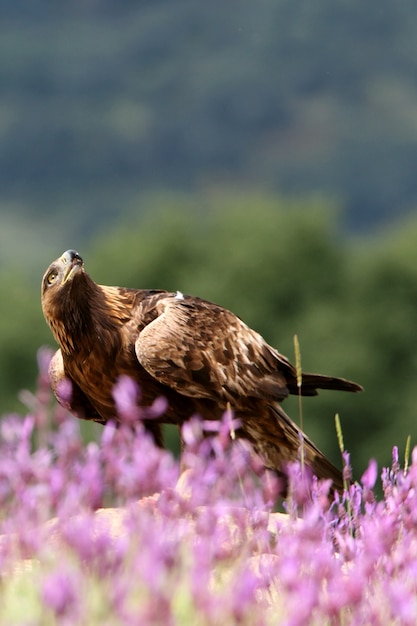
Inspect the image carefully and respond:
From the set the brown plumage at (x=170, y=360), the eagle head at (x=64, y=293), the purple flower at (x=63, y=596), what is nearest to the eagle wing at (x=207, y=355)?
the brown plumage at (x=170, y=360)

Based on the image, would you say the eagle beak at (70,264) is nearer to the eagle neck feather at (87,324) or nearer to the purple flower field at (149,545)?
the eagle neck feather at (87,324)

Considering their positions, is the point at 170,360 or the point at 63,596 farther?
the point at 170,360

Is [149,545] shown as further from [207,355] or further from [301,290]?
[301,290]

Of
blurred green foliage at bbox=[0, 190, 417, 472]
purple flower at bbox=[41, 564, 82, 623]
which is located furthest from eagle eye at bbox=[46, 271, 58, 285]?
blurred green foliage at bbox=[0, 190, 417, 472]

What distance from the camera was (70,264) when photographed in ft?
25.2

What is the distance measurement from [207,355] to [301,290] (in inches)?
1195

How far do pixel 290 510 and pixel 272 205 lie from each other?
38.8 m

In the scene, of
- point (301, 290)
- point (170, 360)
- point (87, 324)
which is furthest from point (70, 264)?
point (301, 290)

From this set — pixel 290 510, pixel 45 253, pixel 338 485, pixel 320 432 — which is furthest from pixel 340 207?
pixel 45 253

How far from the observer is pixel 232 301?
36.4 meters

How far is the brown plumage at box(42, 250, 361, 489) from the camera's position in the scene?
7.84m

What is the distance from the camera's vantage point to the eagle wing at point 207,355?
7797mm

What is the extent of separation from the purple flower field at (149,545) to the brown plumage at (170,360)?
112 inches

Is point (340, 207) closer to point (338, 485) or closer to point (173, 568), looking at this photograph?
point (338, 485)
